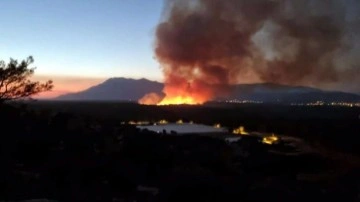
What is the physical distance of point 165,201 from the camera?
20562mm

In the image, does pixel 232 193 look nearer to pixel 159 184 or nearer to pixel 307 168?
pixel 159 184

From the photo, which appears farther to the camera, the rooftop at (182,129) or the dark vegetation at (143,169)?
the rooftop at (182,129)

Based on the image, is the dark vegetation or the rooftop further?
the rooftop

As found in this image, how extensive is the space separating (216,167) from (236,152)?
10338 millimetres

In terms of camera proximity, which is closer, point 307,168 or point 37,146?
point 37,146

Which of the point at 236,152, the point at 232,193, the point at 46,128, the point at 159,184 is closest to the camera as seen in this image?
the point at 232,193

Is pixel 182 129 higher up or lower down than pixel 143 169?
higher up

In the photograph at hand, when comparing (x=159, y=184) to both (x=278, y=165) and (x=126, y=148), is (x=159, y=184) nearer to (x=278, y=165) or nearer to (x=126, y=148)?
(x=126, y=148)

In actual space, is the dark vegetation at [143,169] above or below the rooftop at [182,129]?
below

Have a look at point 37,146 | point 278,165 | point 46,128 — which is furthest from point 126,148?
point 278,165

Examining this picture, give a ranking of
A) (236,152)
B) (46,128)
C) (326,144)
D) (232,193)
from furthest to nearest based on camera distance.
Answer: (326,144)
(236,152)
(46,128)
(232,193)

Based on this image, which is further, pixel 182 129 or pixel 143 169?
pixel 182 129

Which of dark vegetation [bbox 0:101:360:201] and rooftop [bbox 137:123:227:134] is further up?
rooftop [bbox 137:123:227:134]

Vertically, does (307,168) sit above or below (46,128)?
below
